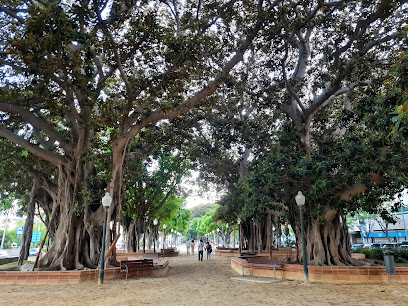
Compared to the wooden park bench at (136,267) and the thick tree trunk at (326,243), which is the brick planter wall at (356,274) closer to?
the thick tree trunk at (326,243)

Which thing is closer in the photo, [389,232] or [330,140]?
[330,140]

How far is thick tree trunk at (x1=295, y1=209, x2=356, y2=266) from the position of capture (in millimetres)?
10883

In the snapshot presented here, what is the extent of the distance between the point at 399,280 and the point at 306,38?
9503 millimetres

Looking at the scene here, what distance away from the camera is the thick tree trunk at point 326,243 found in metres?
10.9

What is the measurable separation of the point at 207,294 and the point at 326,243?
563cm

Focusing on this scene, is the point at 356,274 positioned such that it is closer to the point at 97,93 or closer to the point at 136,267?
the point at 136,267

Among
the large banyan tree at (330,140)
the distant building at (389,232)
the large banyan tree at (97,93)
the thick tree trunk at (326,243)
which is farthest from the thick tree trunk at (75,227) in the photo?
the distant building at (389,232)

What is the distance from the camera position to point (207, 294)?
7.72m

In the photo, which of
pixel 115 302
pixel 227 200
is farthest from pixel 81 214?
pixel 227 200

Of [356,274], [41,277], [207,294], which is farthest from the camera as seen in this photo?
[356,274]

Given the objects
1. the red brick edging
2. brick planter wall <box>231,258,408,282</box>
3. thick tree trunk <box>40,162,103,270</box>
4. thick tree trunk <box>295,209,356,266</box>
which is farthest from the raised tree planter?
thick tree trunk <box>295,209,356,266</box>

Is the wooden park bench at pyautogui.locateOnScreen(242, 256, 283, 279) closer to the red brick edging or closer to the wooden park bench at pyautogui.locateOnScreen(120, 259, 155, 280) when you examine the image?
the wooden park bench at pyautogui.locateOnScreen(120, 259, 155, 280)

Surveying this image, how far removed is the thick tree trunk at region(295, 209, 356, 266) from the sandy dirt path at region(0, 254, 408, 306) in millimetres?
1801

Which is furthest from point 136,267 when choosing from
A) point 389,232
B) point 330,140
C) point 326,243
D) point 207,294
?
point 389,232
